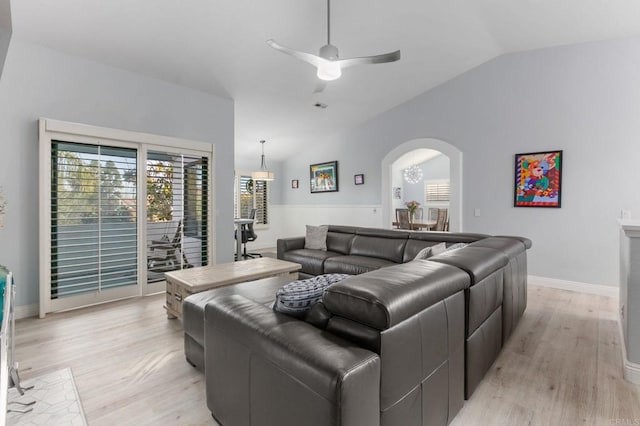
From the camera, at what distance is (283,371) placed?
1115 mm

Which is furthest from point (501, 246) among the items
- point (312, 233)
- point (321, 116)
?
point (321, 116)

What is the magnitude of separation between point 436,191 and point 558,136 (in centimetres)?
552

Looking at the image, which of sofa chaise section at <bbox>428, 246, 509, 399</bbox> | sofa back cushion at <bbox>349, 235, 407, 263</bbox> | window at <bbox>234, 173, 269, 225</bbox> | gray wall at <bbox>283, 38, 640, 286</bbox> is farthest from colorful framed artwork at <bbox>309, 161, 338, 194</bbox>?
sofa chaise section at <bbox>428, 246, 509, 399</bbox>

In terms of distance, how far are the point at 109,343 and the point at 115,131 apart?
2409 mm

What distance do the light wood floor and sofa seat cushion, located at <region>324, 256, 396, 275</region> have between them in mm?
1506

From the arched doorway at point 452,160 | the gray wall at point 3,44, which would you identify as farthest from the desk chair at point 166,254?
the arched doorway at point 452,160

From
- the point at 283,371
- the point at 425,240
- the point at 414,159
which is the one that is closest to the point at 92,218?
the point at 283,371

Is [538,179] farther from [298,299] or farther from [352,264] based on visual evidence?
[298,299]

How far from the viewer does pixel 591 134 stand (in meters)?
4.09

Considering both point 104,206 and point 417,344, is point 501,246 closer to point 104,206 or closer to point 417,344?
point 417,344

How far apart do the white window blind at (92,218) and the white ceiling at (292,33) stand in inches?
45.6

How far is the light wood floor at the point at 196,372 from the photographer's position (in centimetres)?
180

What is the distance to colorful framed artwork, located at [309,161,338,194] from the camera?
24.2 ft

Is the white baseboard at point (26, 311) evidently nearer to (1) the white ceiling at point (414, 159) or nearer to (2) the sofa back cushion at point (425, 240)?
(2) the sofa back cushion at point (425, 240)
